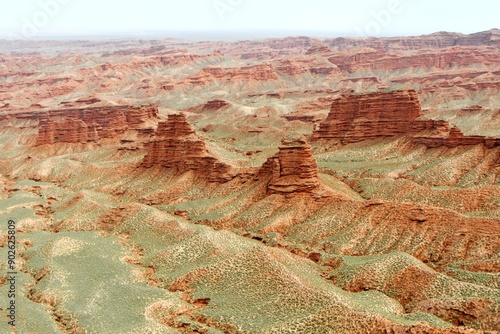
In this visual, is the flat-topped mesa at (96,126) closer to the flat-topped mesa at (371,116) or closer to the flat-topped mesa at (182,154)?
the flat-topped mesa at (182,154)

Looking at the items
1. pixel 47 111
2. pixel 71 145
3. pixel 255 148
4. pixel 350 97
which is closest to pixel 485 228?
pixel 350 97

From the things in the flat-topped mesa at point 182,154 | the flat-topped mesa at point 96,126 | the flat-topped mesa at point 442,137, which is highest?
the flat-topped mesa at point 442,137

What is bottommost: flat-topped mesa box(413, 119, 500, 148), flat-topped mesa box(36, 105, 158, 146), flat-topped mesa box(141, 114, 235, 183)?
flat-topped mesa box(36, 105, 158, 146)

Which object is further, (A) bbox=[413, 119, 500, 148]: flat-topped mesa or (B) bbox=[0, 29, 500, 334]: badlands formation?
(A) bbox=[413, 119, 500, 148]: flat-topped mesa

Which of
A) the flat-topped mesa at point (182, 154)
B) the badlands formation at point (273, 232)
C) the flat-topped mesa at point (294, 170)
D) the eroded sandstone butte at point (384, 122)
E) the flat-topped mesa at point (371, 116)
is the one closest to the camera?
the badlands formation at point (273, 232)

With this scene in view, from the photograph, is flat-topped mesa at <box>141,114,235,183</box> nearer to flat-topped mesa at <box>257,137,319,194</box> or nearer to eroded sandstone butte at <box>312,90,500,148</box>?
flat-topped mesa at <box>257,137,319,194</box>

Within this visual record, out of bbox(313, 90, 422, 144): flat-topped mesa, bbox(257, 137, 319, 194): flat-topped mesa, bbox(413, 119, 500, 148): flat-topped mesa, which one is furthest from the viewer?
bbox(313, 90, 422, 144): flat-topped mesa

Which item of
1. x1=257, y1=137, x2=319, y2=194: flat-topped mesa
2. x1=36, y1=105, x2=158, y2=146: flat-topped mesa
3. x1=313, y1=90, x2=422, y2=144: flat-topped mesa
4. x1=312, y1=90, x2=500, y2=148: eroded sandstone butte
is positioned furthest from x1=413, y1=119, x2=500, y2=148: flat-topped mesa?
x1=36, y1=105, x2=158, y2=146: flat-topped mesa

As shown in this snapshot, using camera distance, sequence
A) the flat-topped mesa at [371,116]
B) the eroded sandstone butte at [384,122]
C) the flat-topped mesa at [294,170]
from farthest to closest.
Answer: the flat-topped mesa at [371,116], the eroded sandstone butte at [384,122], the flat-topped mesa at [294,170]

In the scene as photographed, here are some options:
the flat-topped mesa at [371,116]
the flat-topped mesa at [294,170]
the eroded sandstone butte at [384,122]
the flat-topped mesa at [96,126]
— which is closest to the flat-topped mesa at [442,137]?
the eroded sandstone butte at [384,122]
